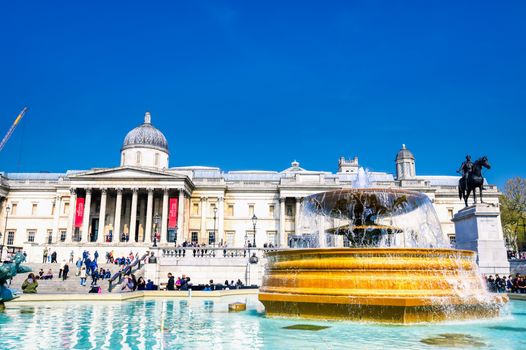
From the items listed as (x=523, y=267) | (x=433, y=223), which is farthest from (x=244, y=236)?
(x=433, y=223)

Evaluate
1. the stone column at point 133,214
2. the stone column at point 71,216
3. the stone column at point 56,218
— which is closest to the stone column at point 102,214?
the stone column at point 71,216

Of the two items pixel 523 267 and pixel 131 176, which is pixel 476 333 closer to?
pixel 523 267

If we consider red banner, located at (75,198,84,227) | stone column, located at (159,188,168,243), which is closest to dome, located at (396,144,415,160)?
stone column, located at (159,188,168,243)

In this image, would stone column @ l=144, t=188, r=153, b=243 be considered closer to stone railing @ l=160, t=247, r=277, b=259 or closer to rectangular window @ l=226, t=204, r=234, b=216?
rectangular window @ l=226, t=204, r=234, b=216

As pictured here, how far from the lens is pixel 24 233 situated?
184 ft

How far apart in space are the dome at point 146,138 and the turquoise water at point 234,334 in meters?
47.0

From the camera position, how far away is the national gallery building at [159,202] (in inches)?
1961

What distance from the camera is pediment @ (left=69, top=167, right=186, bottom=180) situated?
4972 centimetres

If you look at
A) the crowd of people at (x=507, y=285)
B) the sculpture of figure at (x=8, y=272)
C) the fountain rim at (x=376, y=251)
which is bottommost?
the crowd of people at (x=507, y=285)

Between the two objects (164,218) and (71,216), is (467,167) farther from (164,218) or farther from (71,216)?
(71,216)

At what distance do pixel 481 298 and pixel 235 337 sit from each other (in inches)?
220

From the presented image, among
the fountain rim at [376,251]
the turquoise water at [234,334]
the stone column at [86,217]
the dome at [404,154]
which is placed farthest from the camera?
the dome at [404,154]

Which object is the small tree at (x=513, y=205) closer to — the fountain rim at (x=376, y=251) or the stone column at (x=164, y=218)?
the stone column at (x=164, y=218)

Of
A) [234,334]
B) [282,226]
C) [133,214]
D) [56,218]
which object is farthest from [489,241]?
[56,218]
